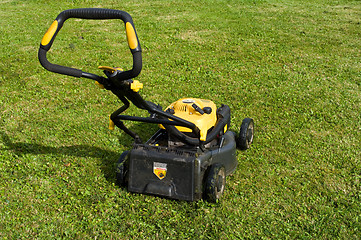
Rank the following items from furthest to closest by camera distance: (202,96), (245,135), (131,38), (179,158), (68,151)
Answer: (202,96) → (68,151) → (245,135) → (179,158) → (131,38)

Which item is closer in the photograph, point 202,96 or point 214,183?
point 214,183

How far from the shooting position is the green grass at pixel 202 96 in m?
4.28

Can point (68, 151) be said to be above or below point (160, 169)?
below

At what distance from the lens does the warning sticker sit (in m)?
4.29

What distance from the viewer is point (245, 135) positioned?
18.0ft

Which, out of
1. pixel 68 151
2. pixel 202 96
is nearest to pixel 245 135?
pixel 202 96

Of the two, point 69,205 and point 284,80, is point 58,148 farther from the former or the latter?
point 284,80

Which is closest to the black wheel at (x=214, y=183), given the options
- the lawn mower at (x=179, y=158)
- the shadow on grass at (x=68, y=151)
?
the lawn mower at (x=179, y=158)

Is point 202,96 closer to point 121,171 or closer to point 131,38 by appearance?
point 121,171

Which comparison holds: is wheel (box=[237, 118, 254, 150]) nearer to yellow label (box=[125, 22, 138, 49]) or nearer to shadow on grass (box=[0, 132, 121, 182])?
shadow on grass (box=[0, 132, 121, 182])

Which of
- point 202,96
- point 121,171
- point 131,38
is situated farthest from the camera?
point 202,96

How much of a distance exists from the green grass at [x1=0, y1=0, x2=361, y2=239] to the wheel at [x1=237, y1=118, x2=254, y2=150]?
0.11 metres

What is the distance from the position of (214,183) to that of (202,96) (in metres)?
3.43

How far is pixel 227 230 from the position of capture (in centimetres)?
414
